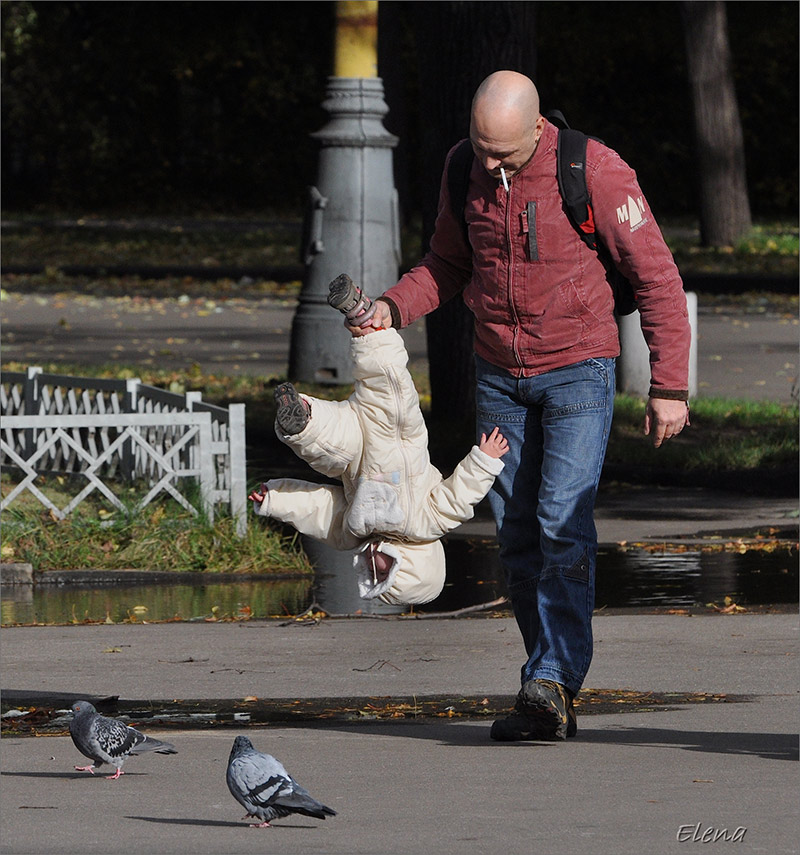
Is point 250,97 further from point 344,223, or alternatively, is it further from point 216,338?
point 344,223

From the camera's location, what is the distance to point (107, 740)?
483 cm

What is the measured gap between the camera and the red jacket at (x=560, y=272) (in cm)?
502

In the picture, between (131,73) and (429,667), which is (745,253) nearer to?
(131,73)

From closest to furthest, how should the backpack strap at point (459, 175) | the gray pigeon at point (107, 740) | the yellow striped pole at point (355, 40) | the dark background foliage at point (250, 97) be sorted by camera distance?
the gray pigeon at point (107, 740), the backpack strap at point (459, 175), the yellow striped pole at point (355, 40), the dark background foliage at point (250, 97)

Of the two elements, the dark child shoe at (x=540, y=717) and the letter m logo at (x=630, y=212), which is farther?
the dark child shoe at (x=540, y=717)

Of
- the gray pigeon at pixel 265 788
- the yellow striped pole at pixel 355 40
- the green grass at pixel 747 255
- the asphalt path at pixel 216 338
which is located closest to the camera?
the gray pigeon at pixel 265 788

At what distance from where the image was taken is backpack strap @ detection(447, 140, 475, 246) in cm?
519

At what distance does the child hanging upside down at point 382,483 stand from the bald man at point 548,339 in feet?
0.48

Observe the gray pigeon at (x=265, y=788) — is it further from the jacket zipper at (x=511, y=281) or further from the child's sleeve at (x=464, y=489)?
the jacket zipper at (x=511, y=281)

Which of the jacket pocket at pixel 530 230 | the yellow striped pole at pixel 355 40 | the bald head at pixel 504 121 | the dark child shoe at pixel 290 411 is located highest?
the yellow striped pole at pixel 355 40

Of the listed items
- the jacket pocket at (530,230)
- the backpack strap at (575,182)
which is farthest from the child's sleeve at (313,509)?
the backpack strap at (575,182)

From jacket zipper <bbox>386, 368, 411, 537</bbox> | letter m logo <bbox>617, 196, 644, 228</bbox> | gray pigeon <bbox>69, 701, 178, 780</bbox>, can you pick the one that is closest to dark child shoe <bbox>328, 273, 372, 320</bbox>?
jacket zipper <bbox>386, 368, 411, 537</bbox>

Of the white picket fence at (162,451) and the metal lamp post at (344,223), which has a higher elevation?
the metal lamp post at (344,223)

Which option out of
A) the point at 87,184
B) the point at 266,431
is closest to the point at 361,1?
the point at 266,431
